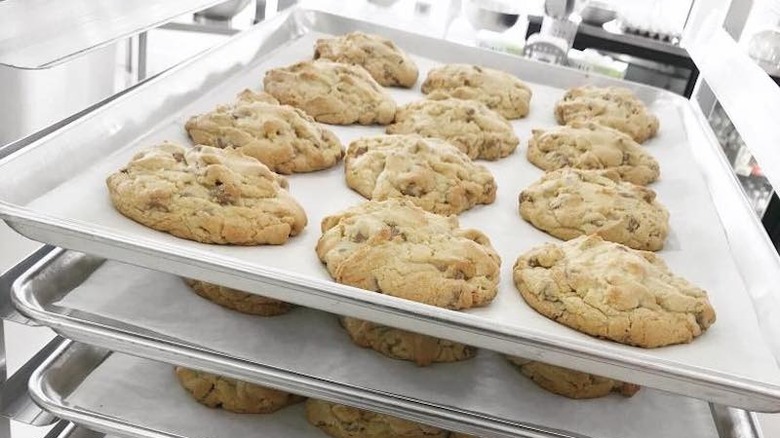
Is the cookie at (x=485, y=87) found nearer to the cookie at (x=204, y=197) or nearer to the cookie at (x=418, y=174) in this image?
the cookie at (x=418, y=174)

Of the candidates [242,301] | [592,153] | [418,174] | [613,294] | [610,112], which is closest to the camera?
[613,294]

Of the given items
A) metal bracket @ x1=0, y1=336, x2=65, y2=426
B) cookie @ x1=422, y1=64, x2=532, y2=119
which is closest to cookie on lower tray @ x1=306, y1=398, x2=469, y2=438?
metal bracket @ x1=0, y1=336, x2=65, y2=426

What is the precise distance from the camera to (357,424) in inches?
51.8

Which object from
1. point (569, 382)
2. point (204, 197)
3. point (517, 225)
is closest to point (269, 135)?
point (204, 197)

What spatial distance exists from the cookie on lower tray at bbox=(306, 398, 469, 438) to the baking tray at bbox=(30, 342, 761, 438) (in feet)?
0.09

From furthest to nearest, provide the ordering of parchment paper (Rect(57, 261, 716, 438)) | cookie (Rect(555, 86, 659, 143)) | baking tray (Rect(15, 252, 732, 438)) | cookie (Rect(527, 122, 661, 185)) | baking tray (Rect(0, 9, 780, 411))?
cookie (Rect(555, 86, 659, 143)) → cookie (Rect(527, 122, 661, 185)) → parchment paper (Rect(57, 261, 716, 438)) → baking tray (Rect(15, 252, 732, 438)) → baking tray (Rect(0, 9, 780, 411))

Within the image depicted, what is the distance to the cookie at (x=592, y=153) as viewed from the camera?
1.85 m

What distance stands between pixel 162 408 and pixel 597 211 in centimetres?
94

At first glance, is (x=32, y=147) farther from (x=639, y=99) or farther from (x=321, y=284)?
(x=639, y=99)

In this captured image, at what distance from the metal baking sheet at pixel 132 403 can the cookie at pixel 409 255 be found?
0.30m

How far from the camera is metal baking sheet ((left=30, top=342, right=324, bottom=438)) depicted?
1.22m

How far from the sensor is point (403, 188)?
1.56 metres

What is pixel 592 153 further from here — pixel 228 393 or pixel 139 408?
pixel 139 408

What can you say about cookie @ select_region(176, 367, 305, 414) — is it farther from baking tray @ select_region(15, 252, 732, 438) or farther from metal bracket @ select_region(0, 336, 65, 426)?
metal bracket @ select_region(0, 336, 65, 426)
